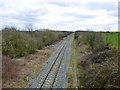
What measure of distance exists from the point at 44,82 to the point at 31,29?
19763mm

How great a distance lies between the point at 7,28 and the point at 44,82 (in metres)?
13.1

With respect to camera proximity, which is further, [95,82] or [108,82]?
[95,82]

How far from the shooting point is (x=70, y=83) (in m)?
10.4

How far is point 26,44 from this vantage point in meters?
22.1

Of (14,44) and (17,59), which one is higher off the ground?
(14,44)

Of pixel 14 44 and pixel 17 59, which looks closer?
pixel 17 59

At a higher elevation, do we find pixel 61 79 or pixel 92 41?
pixel 92 41

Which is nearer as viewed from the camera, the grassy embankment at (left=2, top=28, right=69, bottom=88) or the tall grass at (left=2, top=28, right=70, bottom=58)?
the grassy embankment at (left=2, top=28, right=69, bottom=88)

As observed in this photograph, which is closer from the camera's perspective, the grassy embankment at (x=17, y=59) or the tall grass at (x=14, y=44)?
the grassy embankment at (x=17, y=59)

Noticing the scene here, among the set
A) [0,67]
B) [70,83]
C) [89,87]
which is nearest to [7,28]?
[0,67]

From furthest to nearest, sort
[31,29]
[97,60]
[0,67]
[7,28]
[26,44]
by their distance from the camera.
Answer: [31,29], [26,44], [7,28], [97,60], [0,67]

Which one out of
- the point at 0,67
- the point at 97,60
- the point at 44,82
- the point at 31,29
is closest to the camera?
the point at 44,82

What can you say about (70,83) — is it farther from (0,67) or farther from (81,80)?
(0,67)

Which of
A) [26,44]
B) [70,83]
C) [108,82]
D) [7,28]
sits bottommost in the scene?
[70,83]
